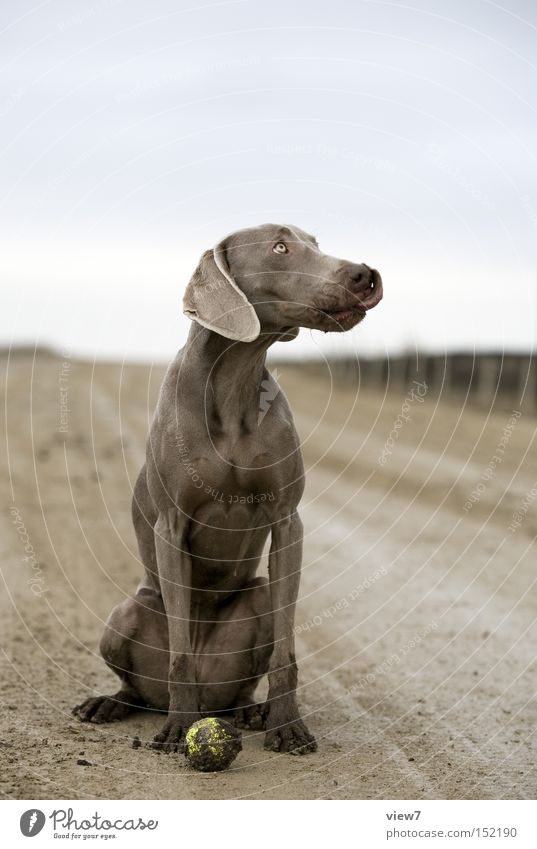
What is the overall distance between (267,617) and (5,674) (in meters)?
1.92

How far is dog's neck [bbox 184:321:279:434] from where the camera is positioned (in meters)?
5.91

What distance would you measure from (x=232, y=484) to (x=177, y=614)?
720mm

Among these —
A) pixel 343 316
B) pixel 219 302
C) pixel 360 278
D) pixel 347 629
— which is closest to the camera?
pixel 360 278

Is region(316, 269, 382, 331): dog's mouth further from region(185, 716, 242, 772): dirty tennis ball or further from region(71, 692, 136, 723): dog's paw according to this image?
region(71, 692, 136, 723): dog's paw

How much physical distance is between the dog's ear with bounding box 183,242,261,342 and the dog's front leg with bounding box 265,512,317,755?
104cm

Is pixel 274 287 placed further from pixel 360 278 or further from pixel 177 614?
pixel 177 614

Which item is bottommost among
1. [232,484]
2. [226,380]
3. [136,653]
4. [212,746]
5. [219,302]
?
[212,746]

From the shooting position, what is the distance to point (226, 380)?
233 inches

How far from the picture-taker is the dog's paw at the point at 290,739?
590 centimetres

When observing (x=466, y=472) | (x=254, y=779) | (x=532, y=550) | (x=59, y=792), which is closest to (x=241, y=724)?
(x=254, y=779)

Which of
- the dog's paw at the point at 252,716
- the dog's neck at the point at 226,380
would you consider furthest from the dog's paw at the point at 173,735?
the dog's neck at the point at 226,380

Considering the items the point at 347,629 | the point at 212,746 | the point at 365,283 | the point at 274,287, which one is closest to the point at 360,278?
the point at 365,283

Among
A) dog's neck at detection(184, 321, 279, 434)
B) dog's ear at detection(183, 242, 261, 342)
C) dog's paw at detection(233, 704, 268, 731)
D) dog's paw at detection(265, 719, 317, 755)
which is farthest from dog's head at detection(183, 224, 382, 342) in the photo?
dog's paw at detection(233, 704, 268, 731)

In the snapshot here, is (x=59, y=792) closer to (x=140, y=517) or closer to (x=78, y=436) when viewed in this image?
(x=140, y=517)
